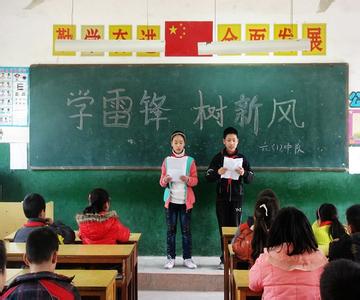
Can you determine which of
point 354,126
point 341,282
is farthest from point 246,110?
point 341,282

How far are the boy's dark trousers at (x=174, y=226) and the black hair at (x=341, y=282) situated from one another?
3789mm

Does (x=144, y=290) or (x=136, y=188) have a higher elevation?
(x=136, y=188)

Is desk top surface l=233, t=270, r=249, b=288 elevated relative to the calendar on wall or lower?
lower

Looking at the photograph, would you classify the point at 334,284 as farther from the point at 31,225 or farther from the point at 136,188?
the point at 136,188

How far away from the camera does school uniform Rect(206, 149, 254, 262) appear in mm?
5016

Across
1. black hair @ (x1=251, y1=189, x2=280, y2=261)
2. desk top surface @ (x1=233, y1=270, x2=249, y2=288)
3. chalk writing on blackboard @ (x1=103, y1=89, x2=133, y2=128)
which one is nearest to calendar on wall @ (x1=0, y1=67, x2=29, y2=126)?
chalk writing on blackboard @ (x1=103, y1=89, x2=133, y2=128)

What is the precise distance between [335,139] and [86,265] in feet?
10.1

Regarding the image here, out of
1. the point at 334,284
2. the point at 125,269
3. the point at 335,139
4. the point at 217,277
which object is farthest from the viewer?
the point at 335,139

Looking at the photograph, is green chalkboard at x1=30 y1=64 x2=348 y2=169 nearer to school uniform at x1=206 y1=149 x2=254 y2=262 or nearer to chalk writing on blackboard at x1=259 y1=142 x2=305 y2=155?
chalk writing on blackboard at x1=259 y1=142 x2=305 y2=155

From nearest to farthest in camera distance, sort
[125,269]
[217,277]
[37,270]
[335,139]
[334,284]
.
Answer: [334,284]
[37,270]
[125,269]
[217,277]
[335,139]

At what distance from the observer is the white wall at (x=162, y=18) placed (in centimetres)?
539

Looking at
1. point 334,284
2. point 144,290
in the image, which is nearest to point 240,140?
point 144,290

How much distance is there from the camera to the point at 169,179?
4.96m

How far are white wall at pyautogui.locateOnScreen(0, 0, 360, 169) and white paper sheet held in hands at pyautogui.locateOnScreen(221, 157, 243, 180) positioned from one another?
3.64 feet
